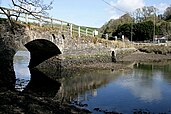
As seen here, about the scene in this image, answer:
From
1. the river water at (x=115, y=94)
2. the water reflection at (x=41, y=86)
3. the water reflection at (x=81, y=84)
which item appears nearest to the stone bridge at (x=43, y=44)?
the water reflection at (x=41, y=86)

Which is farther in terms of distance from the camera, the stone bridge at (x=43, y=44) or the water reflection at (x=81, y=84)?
the stone bridge at (x=43, y=44)

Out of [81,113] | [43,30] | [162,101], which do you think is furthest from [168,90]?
[43,30]

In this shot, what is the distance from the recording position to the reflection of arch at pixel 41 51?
1118 inches

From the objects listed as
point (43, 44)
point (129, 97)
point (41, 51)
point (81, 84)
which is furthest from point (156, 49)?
point (129, 97)

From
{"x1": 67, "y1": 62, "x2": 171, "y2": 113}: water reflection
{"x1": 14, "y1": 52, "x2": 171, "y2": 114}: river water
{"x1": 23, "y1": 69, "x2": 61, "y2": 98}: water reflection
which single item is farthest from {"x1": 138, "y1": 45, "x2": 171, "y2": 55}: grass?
{"x1": 23, "y1": 69, "x2": 61, "y2": 98}: water reflection

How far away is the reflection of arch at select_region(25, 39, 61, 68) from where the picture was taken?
28.4 meters

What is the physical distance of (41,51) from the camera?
2989cm

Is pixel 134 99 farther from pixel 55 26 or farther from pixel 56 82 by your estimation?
pixel 55 26

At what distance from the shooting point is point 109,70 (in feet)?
103

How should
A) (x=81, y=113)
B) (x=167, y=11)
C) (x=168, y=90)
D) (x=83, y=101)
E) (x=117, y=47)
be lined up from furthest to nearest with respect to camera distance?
1. (x=167, y=11)
2. (x=117, y=47)
3. (x=168, y=90)
4. (x=83, y=101)
5. (x=81, y=113)

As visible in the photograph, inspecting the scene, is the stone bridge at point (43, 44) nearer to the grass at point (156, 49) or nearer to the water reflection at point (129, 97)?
the water reflection at point (129, 97)

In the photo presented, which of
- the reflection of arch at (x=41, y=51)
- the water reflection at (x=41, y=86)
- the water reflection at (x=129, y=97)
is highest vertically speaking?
the reflection of arch at (x=41, y=51)

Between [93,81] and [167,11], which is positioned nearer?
[93,81]

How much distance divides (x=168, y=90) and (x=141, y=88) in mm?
1787
